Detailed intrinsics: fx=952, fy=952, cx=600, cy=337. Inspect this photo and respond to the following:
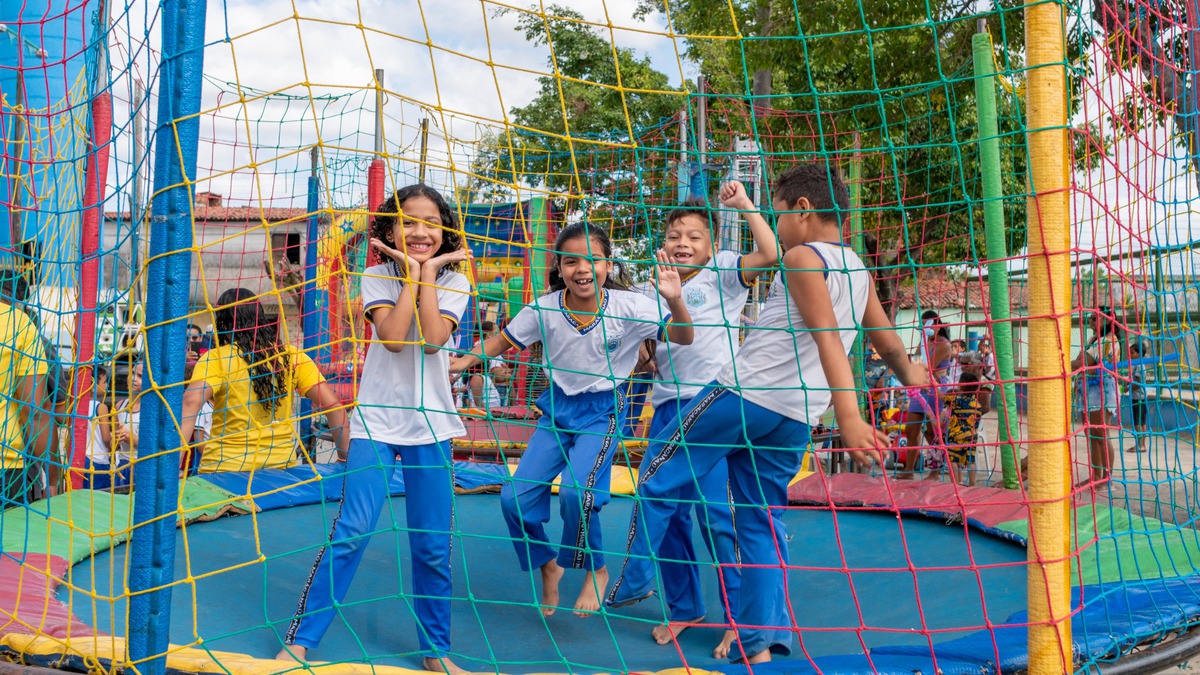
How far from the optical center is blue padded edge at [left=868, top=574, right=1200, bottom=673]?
2.35 meters

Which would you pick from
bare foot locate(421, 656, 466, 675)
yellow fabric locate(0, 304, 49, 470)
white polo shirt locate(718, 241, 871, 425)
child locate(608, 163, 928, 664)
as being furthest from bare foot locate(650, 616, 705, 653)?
yellow fabric locate(0, 304, 49, 470)

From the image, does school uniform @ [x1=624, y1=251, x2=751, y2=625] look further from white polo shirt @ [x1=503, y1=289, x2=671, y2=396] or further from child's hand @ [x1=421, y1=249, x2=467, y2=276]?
child's hand @ [x1=421, y1=249, x2=467, y2=276]

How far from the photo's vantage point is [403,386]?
259 cm

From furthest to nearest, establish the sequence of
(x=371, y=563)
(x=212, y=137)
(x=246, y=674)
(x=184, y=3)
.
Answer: (x=212, y=137), (x=371, y=563), (x=246, y=674), (x=184, y=3)

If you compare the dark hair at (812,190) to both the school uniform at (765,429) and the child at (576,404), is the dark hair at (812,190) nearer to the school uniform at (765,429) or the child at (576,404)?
the school uniform at (765,429)

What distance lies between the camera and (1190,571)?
317 cm

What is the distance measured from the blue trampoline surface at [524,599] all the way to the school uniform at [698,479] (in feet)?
0.43

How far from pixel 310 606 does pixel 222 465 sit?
225 centimetres

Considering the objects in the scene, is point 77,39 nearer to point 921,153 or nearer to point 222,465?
point 222,465

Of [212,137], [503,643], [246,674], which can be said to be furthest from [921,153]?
[246,674]

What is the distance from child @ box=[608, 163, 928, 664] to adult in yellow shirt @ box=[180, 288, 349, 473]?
1.36 m

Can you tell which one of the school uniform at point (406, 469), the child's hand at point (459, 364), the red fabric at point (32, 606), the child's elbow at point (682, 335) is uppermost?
the child's elbow at point (682, 335)

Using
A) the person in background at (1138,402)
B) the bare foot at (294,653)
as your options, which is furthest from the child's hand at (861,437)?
the bare foot at (294,653)

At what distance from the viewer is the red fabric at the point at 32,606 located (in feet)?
7.83
